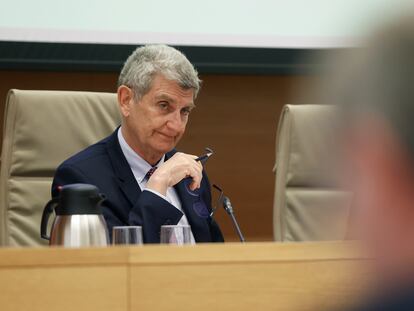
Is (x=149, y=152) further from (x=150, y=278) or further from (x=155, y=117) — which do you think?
(x=150, y=278)

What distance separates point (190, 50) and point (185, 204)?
91 centimetres

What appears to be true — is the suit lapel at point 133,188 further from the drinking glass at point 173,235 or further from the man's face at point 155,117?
the drinking glass at point 173,235

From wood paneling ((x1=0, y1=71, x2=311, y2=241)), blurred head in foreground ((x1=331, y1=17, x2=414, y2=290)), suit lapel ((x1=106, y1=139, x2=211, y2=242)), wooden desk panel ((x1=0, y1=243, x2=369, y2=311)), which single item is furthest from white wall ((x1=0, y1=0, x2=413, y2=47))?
blurred head in foreground ((x1=331, y1=17, x2=414, y2=290))

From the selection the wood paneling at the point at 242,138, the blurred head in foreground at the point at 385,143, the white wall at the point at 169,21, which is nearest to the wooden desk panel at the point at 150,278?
the blurred head in foreground at the point at 385,143

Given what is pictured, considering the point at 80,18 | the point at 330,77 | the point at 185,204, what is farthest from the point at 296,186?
the point at 330,77

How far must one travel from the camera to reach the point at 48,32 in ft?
10.0

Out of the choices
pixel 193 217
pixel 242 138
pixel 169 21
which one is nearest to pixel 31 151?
pixel 193 217

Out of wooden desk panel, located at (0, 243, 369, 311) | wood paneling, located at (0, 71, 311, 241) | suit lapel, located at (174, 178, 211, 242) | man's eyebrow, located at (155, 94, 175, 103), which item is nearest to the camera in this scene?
wooden desk panel, located at (0, 243, 369, 311)

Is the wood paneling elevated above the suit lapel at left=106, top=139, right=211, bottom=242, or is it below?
above

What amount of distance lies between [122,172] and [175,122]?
0.85ft

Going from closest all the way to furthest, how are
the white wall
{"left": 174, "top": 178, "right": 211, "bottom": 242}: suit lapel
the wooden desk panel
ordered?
1. the wooden desk panel
2. {"left": 174, "top": 178, "right": 211, "bottom": 242}: suit lapel
3. the white wall

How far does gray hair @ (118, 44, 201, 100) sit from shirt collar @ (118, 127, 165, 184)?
154 millimetres

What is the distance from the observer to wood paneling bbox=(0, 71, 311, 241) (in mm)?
3406

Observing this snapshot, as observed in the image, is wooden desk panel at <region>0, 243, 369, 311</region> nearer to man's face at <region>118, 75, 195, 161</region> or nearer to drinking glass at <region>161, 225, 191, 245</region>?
drinking glass at <region>161, 225, 191, 245</region>
